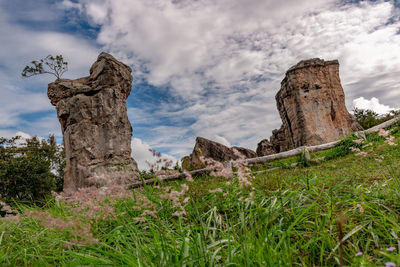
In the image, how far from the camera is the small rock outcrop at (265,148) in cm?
1931

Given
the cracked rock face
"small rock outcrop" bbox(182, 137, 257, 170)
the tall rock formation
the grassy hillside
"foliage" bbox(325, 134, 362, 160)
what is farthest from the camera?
the tall rock formation

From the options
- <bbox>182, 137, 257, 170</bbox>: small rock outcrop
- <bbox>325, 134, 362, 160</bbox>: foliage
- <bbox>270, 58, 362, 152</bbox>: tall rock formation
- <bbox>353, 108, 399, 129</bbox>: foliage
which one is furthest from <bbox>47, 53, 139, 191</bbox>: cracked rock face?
<bbox>353, 108, 399, 129</bbox>: foliage

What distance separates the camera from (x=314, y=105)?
17.3 metres

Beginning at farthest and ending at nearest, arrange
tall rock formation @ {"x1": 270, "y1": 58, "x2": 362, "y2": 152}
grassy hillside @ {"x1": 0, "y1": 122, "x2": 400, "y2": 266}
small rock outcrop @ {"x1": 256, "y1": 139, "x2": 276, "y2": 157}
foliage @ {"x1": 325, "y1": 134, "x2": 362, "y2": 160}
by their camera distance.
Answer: small rock outcrop @ {"x1": 256, "y1": 139, "x2": 276, "y2": 157} < tall rock formation @ {"x1": 270, "y1": 58, "x2": 362, "y2": 152} < foliage @ {"x1": 325, "y1": 134, "x2": 362, "y2": 160} < grassy hillside @ {"x1": 0, "y1": 122, "x2": 400, "y2": 266}

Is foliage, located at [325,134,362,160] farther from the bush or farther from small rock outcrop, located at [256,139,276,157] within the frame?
the bush

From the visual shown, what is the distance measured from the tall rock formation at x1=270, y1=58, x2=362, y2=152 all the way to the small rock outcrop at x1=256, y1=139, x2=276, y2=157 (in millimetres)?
1336

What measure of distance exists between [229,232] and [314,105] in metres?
17.0

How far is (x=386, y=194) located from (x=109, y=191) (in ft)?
9.97

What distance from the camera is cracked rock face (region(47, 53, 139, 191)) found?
33.7 ft

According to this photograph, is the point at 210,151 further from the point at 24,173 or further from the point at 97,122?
the point at 24,173

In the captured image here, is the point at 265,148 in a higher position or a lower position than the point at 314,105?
lower

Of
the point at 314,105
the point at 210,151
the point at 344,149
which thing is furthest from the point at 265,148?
the point at 344,149

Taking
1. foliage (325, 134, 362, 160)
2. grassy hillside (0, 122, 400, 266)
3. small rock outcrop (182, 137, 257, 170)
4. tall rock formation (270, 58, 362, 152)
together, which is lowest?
grassy hillside (0, 122, 400, 266)

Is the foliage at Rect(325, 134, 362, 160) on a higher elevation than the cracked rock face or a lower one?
lower
